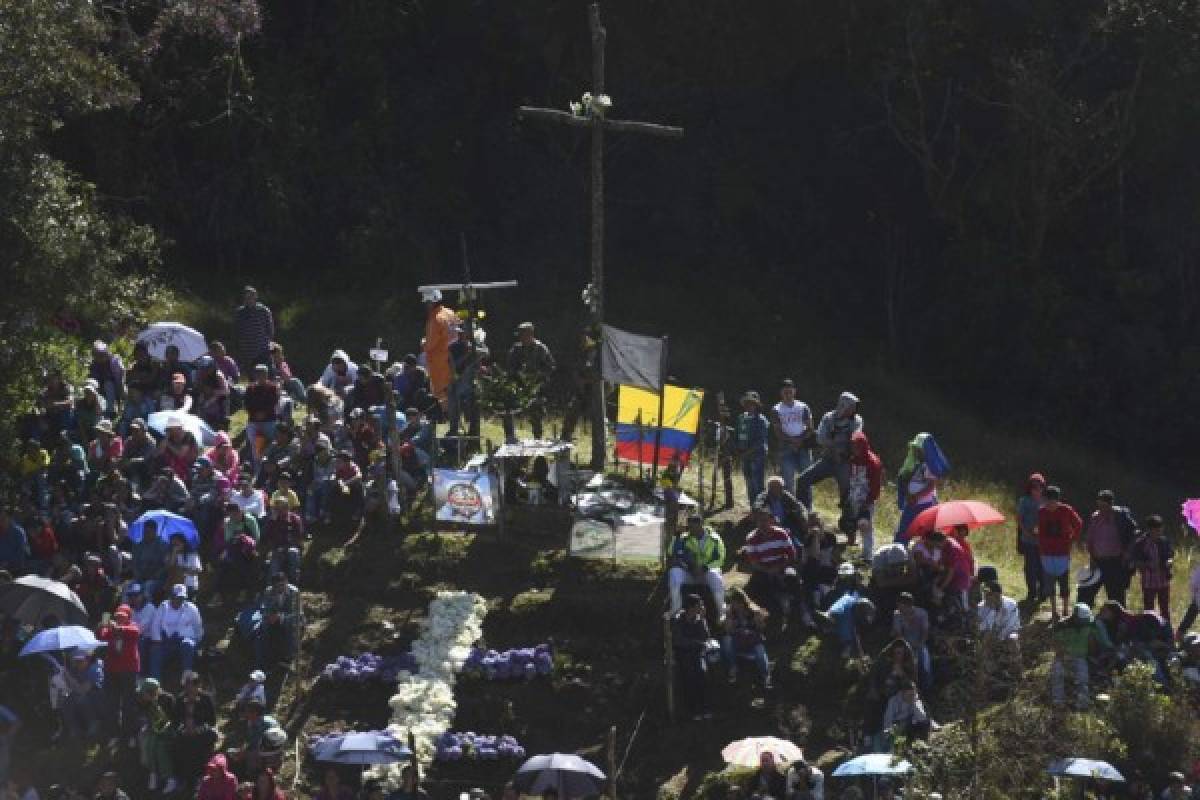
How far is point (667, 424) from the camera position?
26625mm

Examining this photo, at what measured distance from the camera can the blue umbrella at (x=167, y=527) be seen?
23953mm

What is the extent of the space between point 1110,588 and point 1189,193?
60.8 feet

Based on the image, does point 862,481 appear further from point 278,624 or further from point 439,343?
point 278,624

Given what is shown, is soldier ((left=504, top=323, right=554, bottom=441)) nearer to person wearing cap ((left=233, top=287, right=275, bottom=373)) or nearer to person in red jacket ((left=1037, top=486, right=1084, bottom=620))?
person wearing cap ((left=233, top=287, right=275, bottom=373))

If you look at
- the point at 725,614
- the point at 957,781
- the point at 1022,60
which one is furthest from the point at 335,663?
the point at 1022,60

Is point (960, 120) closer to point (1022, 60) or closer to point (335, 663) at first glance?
point (1022, 60)

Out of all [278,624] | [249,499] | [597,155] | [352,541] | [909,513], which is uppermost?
[597,155]

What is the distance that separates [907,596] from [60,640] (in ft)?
28.1

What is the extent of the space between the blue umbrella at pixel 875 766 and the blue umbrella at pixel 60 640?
7.72 m

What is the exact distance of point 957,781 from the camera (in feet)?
62.4

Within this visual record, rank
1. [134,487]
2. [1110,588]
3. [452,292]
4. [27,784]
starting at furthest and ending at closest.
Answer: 1. [452,292]
2. [134,487]
3. [1110,588]
4. [27,784]

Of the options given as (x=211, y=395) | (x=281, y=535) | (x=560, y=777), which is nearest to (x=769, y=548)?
(x=560, y=777)

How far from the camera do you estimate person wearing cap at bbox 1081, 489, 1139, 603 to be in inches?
936

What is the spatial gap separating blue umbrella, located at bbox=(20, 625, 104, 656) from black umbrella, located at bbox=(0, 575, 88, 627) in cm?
35
